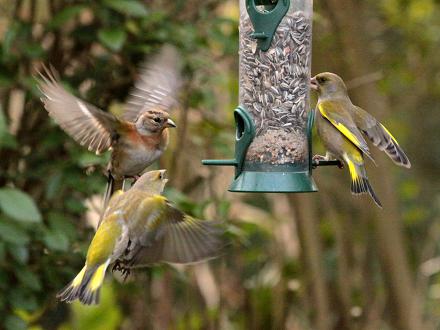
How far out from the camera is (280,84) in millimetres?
5148

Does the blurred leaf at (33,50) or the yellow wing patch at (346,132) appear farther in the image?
the blurred leaf at (33,50)

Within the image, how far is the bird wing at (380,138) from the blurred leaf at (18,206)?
1.68 m

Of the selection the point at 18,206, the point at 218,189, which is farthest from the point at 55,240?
the point at 218,189

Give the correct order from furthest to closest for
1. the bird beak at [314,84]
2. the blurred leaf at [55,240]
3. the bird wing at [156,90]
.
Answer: the blurred leaf at [55,240] → the bird beak at [314,84] → the bird wing at [156,90]

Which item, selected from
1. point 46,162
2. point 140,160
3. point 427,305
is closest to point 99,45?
point 46,162

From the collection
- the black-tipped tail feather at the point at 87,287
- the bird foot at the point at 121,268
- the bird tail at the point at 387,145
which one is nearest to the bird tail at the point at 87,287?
the black-tipped tail feather at the point at 87,287

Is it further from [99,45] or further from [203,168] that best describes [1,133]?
[203,168]

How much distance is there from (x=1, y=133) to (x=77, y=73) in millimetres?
1036

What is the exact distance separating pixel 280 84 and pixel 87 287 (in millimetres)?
1630

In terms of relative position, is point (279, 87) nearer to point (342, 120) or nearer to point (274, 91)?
point (274, 91)

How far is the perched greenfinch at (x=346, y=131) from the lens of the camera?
4.95 metres

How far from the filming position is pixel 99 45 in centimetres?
611

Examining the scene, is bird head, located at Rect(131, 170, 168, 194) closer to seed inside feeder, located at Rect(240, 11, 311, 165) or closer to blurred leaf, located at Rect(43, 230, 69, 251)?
seed inside feeder, located at Rect(240, 11, 311, 165)

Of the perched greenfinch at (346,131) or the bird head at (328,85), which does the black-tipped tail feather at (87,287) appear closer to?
the perched greenfinch at (346,131)
